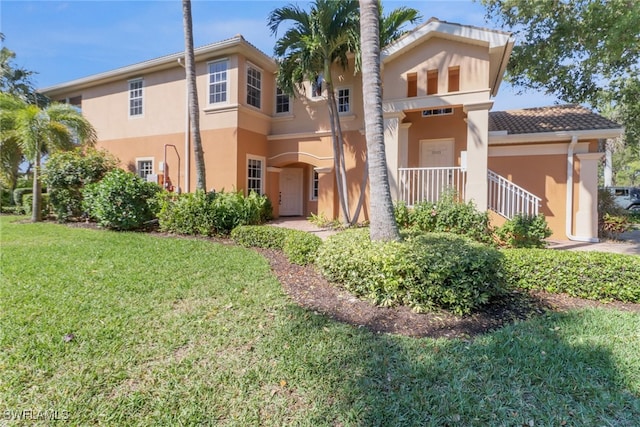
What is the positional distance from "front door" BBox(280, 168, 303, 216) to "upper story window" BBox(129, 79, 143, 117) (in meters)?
7.49

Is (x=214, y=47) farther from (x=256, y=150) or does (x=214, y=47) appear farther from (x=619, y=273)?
(x=619, y=273)

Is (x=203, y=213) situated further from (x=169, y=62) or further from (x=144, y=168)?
(x=169, y=62)

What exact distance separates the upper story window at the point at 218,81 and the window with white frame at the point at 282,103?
2483mm

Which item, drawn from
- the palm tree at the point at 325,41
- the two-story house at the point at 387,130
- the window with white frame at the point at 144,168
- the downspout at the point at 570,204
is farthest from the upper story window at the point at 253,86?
the downspout at the point at 570,204

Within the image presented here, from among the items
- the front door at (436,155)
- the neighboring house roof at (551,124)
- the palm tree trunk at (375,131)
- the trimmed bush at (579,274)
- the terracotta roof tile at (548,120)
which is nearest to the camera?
the trimmed bush at (579,274)

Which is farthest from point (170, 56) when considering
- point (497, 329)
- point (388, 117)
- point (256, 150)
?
point (497, 329)

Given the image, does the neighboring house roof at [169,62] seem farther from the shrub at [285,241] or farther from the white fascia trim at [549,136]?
the white fascia trim at [549,136]

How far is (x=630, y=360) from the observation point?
3.29m

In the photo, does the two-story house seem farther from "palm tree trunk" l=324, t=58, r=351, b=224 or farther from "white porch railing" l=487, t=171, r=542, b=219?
"palm tree trunk" l=324, t=58, r=351, b=224

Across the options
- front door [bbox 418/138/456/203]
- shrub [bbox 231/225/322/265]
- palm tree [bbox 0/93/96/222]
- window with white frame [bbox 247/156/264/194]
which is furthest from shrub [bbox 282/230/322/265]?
palm tree [bbox 0/93/96/222]

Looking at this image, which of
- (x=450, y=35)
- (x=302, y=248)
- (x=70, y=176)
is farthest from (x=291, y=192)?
(x=450, y=35)

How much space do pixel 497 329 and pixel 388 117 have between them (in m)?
7.48

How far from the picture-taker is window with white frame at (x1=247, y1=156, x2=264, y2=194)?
42.7 feet

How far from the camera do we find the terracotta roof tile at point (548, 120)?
9.96 m
